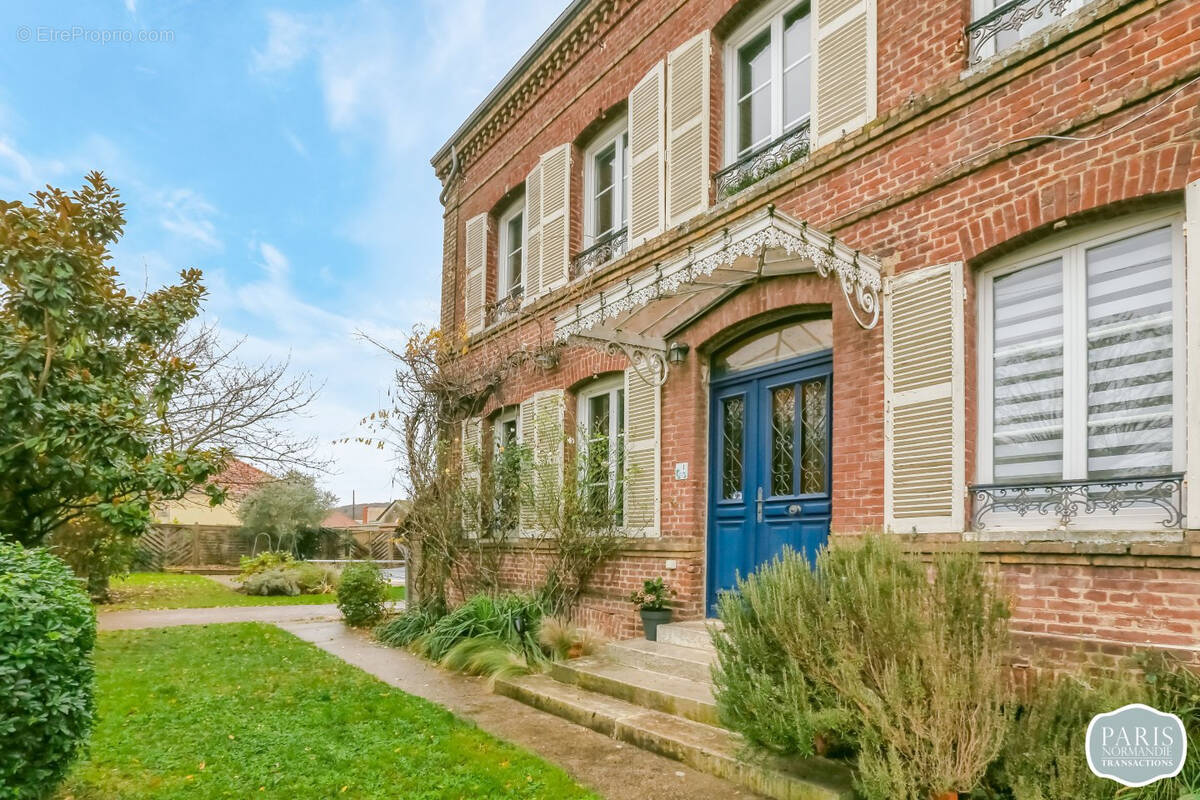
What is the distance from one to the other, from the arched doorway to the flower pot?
18.7 inches

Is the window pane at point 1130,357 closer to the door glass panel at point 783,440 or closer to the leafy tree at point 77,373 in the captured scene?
the door glass panel at point 783,440

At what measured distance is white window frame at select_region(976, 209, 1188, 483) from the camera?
402cm

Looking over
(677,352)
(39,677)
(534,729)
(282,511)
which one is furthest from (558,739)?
(282,511)

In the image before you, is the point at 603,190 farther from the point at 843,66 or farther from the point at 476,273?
the point at 843,66

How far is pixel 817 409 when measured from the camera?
625 cm

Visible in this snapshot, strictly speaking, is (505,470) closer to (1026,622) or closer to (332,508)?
(1026,622)

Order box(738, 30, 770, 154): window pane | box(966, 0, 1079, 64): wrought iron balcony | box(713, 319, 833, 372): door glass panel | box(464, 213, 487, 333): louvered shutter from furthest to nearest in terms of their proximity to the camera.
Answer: box(464, 213, 487, 333): louvered shutter
box(738, 30, 770, 154): window pane
box(713, 319, 833, 372): door glass panel
box(966, 0, 1079, 64): wrought iron balcony

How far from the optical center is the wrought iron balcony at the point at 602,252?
8.79 meters

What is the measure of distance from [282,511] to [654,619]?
1850 centimetres

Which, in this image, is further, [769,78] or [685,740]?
[769,78]

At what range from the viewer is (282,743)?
16.8ft

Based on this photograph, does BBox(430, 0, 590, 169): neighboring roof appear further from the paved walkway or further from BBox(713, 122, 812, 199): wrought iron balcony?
the paved walkway

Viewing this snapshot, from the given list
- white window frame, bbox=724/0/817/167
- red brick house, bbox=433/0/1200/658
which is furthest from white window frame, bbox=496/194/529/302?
white window frame, bbox=724/0/817/167

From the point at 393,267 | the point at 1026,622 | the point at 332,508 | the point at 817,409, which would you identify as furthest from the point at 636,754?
the point at 332,508
